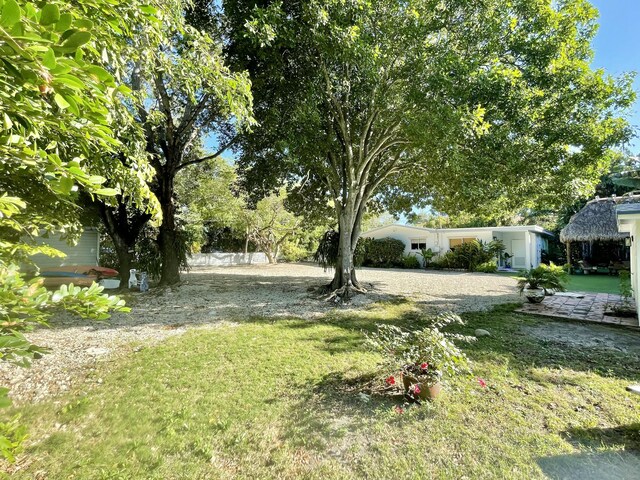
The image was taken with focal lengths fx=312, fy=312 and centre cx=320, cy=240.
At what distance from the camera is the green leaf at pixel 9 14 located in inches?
27.2

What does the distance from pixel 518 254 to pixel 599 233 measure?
683 centimetres

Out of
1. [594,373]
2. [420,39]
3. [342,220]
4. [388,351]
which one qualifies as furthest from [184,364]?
[420,39]

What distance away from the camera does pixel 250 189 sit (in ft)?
38.0

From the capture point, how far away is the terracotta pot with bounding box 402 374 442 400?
11.2ft

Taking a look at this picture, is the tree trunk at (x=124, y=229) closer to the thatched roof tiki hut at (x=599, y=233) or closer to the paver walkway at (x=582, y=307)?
the paver walkway at (x=582, y=307)

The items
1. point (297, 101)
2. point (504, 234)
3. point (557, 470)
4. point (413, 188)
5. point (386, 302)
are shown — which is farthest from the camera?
point (504, 234)

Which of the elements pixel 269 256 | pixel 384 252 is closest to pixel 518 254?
pixel 384 252

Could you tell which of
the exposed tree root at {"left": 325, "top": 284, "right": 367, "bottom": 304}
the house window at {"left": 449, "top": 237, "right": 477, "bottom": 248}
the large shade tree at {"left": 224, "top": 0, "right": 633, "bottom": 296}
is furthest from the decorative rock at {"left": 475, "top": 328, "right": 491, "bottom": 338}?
the house window at {"left": 449, "top": 237, "right": 477, "bottom": 248}

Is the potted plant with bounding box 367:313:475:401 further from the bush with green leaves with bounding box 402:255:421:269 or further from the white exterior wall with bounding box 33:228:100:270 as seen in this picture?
the bush with green leaves with bounding box 402:255:421:269

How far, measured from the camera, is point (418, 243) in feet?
77.9

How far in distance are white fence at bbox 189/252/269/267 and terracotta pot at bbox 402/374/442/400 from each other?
68.6ft

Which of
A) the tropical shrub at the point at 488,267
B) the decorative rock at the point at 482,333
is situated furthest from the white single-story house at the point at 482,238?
the decorative rock at the point at 482,333

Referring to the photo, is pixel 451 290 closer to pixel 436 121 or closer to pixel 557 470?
pixel 436 121

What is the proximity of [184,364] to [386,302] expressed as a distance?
6.19 meters
